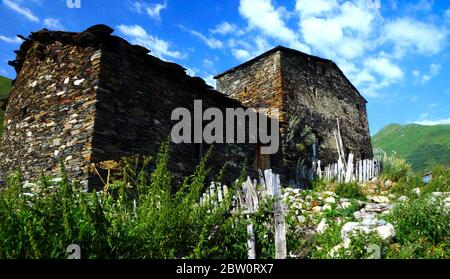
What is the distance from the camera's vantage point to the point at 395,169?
1195 centimetres

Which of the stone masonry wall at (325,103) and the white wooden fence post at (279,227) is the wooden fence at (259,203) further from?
the stone masonry wall at (325,103)

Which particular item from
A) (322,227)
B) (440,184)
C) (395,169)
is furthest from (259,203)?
(395,169)

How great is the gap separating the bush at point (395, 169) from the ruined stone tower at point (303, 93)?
2.50m

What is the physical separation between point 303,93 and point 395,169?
179 inches

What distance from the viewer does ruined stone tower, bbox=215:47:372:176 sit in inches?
553

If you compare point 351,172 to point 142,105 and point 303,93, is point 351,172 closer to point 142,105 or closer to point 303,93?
point 303,93

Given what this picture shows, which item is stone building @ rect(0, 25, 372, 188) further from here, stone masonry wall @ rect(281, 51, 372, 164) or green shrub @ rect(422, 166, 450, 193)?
green shrub @ rect(422, 166, 450, 193)

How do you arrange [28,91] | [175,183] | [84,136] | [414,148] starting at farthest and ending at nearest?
[414,148] < [28,91] < [175,183] < [84,136]

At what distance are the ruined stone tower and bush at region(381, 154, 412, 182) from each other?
2.50m

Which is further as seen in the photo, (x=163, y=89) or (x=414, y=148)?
(x=414, y=148)

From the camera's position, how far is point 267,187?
5504 mm
